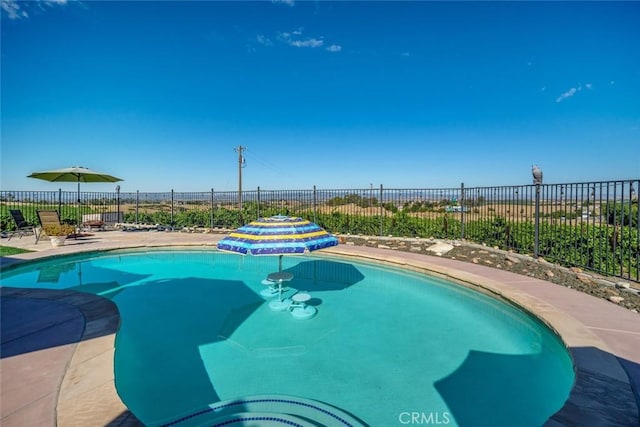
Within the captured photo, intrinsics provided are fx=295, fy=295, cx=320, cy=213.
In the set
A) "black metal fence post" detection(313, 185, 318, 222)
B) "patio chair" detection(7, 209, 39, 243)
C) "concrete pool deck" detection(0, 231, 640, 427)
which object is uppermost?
"black metal fence post" detection(313, 185, 318, 222)

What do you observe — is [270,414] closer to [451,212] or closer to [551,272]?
[551,272]

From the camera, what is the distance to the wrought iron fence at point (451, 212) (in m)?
5.59

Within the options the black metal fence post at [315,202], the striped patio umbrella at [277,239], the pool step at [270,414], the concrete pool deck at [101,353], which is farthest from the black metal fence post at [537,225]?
the black metal fence post at [315,202]

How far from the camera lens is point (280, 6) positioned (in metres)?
11.0

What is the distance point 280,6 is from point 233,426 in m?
12.9

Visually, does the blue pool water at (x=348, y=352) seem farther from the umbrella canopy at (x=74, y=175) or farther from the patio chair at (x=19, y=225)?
the patio chair at (x=19, y=225)

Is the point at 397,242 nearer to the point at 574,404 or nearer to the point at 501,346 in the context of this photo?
the point at 501,346

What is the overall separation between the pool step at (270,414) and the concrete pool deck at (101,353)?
0.69 meters

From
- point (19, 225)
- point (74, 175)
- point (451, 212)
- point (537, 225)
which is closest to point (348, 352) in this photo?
point (537, 225)

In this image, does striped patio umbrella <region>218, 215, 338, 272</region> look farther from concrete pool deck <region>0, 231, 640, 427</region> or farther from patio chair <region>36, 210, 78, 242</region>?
patio chair <region>36, 210, 78, 242</region>

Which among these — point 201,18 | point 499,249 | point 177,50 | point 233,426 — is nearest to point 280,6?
point 201,18

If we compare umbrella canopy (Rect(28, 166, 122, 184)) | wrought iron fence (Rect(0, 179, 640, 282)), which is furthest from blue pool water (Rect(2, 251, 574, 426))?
umbrella canopy (Rect(28, 166, 122, 184))
